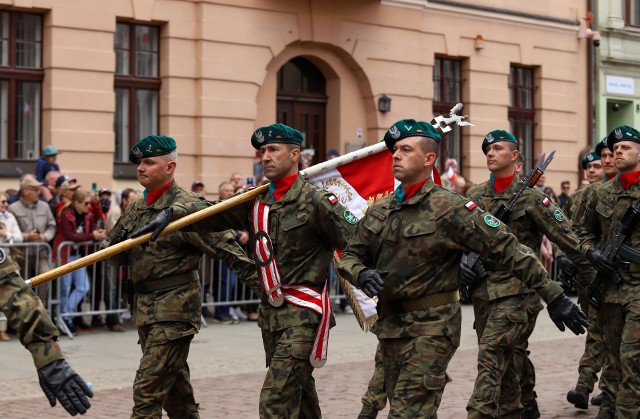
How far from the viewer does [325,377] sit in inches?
487

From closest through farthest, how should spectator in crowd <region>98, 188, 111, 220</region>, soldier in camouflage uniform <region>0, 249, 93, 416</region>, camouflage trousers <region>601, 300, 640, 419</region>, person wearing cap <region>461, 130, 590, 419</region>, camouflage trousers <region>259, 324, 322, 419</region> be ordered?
soldier in camouflage uniform <region>0, 249, 93, 416</region>
camouflage trousers <region>259, 324, 322, 419</region>
camouflage trousers <region>601, 300, 640, 419</region>
person wearing cap <region>461, 130, 590, 419</region>
spectator in crowd <region>98, 188, 111, 220</region>

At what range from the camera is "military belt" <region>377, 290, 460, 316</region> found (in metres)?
7.11

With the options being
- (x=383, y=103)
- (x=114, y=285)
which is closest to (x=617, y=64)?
(x=383, y=103)

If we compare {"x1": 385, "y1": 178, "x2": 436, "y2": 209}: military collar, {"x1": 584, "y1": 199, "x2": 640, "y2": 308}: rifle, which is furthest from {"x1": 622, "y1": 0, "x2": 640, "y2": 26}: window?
{"x1": 385, "y1": 178, "x2": 436, "y2": 209}: military collar

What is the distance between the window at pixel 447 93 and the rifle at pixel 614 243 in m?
14.8

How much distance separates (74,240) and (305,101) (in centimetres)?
818

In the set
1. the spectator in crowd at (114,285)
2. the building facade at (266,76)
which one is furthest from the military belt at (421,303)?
the building facade at (266,76)

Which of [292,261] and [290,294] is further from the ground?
[292,261]

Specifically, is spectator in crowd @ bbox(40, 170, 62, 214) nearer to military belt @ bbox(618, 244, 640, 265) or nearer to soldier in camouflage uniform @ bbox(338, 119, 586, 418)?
military belt @ bbox(618, 244, 640, 265)

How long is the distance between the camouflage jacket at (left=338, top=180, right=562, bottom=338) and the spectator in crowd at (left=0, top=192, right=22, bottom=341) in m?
7.78

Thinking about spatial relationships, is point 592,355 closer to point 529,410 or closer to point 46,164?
Result: point 529,410

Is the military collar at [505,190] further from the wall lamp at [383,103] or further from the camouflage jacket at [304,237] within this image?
the wall lamp at [383,103]

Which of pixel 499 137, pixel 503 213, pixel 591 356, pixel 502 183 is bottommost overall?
pixel 591 356

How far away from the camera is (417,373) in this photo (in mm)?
6973
